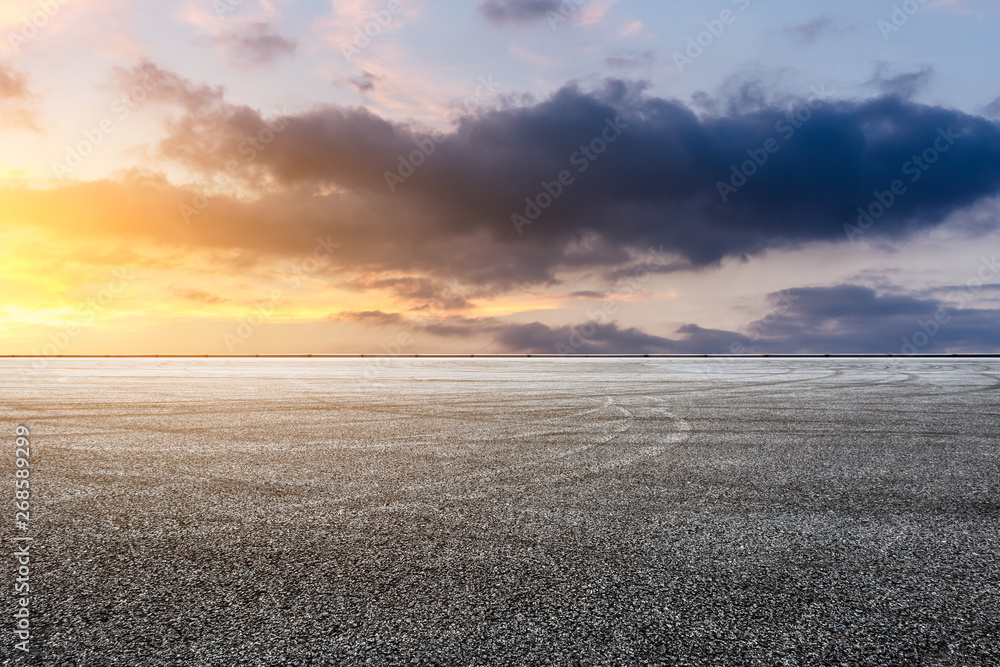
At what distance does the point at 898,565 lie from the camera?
3746mm

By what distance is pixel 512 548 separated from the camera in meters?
4.01

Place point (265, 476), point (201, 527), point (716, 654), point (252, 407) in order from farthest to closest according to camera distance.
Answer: point (252, 407), point (265, 476), point (201, 527), point (716, 654)

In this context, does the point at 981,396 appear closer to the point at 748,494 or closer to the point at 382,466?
the point at 748,494

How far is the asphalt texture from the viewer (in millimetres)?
2820

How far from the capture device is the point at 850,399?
14469mm

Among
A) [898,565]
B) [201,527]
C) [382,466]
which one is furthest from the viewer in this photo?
[382,466]

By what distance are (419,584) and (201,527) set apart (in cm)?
200

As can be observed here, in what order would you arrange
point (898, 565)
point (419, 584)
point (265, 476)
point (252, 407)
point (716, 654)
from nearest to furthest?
point (716, 654), point (419, 584), point (898, 565), point (265, 476), point (252, 407)

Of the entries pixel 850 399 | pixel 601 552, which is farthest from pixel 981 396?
pixel 601 552

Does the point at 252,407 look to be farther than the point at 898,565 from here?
Yes

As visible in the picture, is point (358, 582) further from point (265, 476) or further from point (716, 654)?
point (265, 476)

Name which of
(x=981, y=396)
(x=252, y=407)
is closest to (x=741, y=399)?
(x=981, y=396)

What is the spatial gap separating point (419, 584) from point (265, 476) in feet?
11.1

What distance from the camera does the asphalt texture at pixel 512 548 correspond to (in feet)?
9.25
